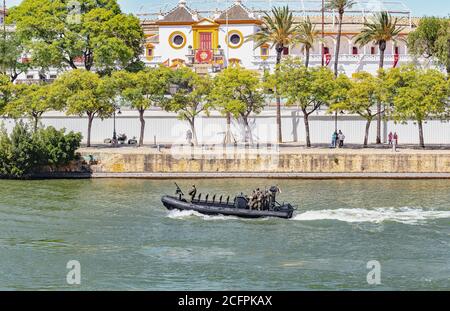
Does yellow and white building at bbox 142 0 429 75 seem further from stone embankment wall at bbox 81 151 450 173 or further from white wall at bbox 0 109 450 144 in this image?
stone embankment wall at bbox 81 151 450 173

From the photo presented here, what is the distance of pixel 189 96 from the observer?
81188 millimetres

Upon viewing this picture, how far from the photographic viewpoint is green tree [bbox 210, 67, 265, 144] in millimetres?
80125

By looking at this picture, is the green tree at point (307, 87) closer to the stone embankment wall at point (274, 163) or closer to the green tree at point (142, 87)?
the stone embankment wall at point (274, 163)

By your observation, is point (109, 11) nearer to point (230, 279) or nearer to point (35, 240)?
point (35, 240)

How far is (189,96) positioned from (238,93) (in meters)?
3.60

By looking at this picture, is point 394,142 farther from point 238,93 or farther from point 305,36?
point 305,36

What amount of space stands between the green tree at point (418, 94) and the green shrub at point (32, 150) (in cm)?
2250

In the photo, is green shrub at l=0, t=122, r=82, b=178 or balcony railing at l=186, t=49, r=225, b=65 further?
balcony railing at l=186, t=49, r=225, b=65

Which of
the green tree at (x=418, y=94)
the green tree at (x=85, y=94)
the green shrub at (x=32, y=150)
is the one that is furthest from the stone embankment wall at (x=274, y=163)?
the green tree at (x=85, y=94)

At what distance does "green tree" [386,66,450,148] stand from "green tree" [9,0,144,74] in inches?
876

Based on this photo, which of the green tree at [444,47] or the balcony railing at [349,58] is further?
the balcony railing at [349,58]

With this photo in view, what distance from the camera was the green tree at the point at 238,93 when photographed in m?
80.1

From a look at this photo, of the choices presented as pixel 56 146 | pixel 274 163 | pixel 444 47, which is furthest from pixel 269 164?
pixel 444 47

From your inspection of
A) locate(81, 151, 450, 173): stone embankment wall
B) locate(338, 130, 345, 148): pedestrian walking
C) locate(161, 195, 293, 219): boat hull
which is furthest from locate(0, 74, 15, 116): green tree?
locate(161, 195, 293, 219): boat hull
